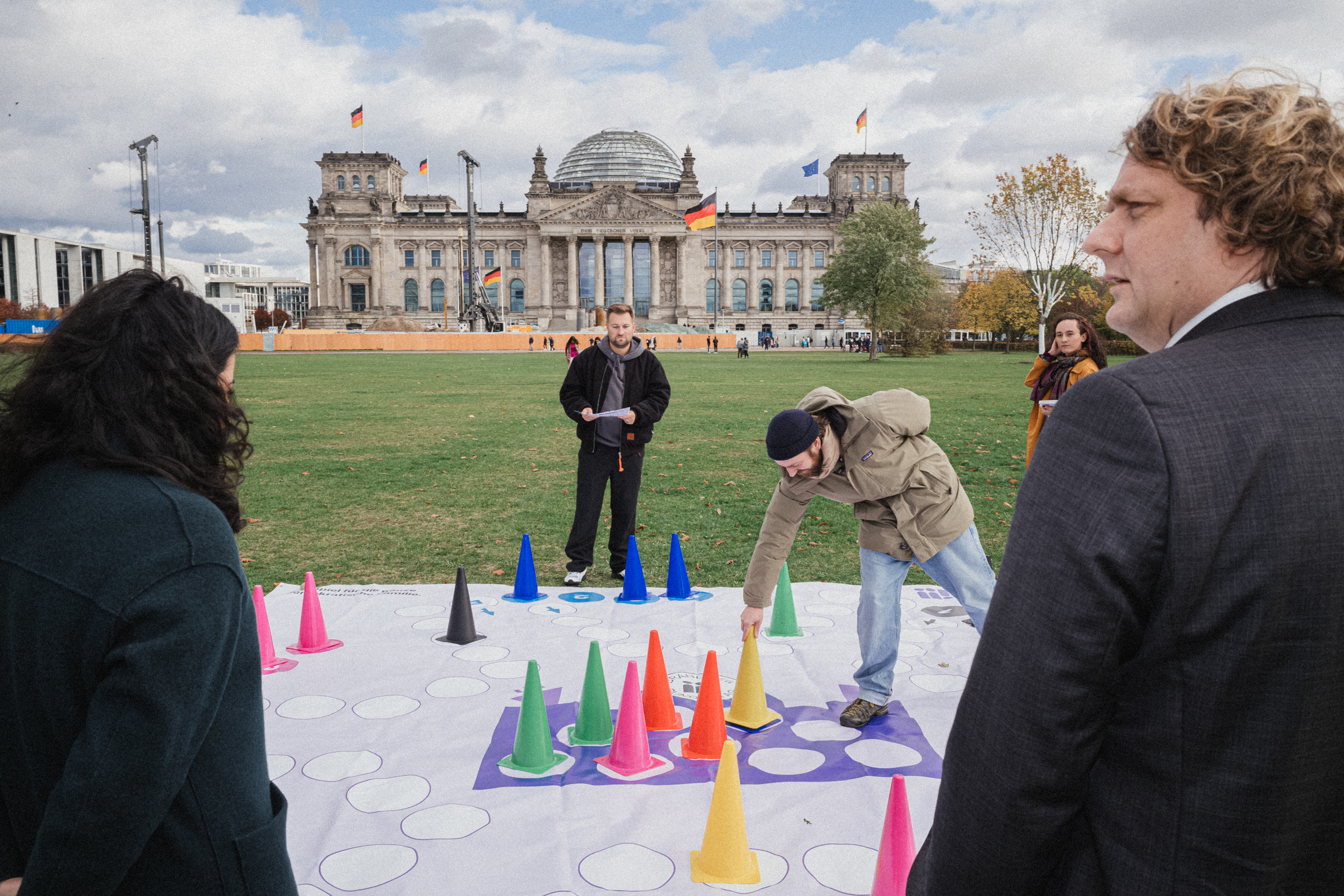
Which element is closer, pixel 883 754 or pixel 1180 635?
pixel 1180 635

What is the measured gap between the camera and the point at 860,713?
4.40 meters

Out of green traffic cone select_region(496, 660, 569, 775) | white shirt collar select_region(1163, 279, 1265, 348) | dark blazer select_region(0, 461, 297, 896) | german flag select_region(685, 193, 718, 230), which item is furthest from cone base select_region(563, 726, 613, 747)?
german flag select_region(685, 193, 718, 230)

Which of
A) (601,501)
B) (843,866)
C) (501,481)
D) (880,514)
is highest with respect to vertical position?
(880,514)

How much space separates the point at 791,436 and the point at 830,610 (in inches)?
116

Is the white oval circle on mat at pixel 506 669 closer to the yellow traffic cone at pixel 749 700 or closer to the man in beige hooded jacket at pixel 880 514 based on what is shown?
the yellow traffic cone at pixel 749 700

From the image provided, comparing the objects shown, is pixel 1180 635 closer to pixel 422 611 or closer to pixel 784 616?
pixel 784 616

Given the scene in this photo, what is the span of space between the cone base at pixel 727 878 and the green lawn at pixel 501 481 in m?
3.89

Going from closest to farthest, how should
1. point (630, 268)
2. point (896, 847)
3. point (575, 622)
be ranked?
point (896, 847) → point (575, 622) → point (630, 268)

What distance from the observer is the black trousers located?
7059 mm

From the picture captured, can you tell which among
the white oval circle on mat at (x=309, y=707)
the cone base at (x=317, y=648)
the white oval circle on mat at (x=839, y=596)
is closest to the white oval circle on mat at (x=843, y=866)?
the white oval circle on mat at (x=309, y=707)

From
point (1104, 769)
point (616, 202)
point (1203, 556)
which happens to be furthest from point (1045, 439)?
point (616, 202)

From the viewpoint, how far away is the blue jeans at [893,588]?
14.1ft

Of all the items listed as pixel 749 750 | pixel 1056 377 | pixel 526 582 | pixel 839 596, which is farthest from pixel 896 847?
pixel 1056 377

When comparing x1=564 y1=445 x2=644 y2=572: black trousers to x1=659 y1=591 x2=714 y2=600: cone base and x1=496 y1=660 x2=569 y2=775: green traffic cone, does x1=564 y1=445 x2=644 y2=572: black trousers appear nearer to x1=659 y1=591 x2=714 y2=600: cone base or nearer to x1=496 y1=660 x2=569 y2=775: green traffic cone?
x1=659 y1=591 x2=714 y2=600: cone base
